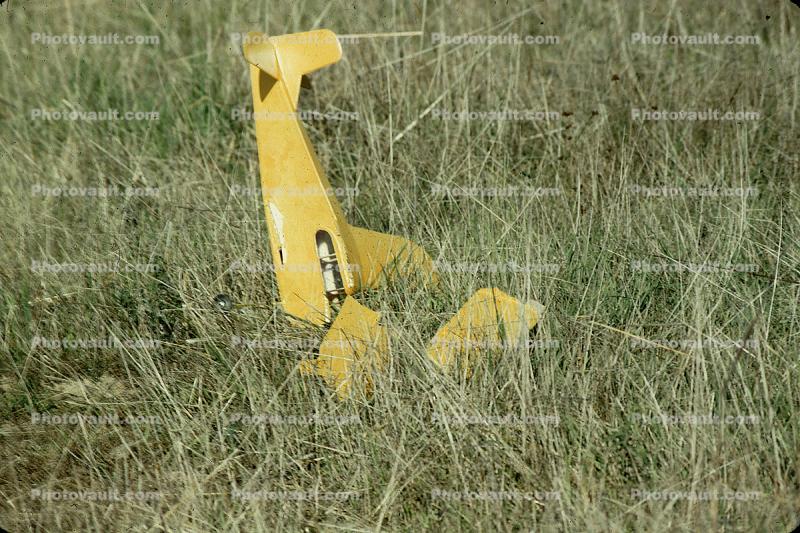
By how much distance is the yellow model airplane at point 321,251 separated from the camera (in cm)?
288

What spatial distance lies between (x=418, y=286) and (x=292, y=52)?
0.93 metres

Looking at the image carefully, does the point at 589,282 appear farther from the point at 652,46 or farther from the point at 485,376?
the point at 652,46

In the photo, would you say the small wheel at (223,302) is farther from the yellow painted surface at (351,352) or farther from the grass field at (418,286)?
the yellow painted surface at (351,352)

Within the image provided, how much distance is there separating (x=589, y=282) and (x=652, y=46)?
204cm

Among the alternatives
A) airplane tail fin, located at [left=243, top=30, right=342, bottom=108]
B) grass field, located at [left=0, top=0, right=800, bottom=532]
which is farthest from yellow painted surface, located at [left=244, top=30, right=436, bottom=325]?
grass field, located at [left=0, top=0, right=800, bottom=532]

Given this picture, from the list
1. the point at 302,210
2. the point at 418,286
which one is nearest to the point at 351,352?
the point at 418,286

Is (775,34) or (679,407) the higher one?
(775,34)

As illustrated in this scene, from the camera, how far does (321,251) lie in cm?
315

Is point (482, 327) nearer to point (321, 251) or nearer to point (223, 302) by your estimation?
point (321, 251)

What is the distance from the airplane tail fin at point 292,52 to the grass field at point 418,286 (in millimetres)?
720

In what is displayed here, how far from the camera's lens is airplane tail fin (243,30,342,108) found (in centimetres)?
305

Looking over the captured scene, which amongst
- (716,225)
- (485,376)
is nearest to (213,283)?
(485,376)

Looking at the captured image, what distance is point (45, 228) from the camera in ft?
12.1

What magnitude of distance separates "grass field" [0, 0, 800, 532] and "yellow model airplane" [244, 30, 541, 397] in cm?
9
